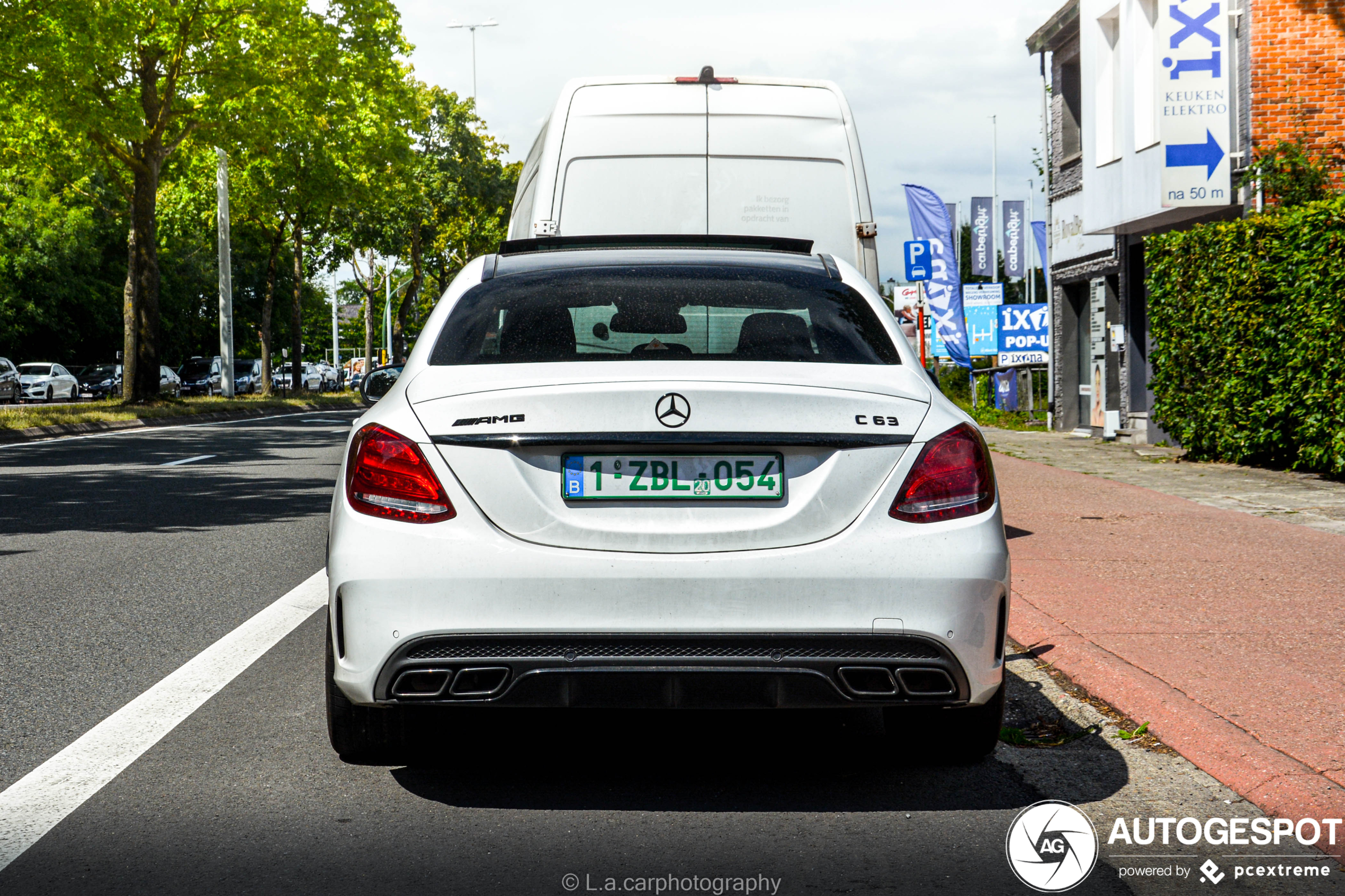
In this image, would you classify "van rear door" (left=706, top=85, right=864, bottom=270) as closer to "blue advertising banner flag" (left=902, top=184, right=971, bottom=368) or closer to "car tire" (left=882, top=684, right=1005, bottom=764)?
"car tire" (left=882, top=684, right=1005, bottom=764)

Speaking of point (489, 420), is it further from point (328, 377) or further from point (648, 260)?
point (328, 377)

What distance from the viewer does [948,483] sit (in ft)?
12.6

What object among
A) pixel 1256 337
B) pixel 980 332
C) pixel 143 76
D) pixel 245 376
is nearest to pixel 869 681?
pixel 1256 337

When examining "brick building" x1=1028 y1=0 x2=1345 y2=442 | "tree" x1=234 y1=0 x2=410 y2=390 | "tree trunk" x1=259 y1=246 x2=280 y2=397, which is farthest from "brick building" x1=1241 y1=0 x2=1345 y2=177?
"tree trunk" x1=259 y1=246 x2=280 y2=397

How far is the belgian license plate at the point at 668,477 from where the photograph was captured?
3764 millimetres

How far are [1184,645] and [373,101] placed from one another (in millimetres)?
32042

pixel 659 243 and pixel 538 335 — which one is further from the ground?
pixel 659 243

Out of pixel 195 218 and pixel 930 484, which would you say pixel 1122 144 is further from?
pixel 195 218

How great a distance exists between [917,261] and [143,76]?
1870 cm

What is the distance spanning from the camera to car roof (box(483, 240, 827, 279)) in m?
4.73

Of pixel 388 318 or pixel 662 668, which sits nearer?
pixel 662 668

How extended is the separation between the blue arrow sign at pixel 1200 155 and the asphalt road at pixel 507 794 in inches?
522

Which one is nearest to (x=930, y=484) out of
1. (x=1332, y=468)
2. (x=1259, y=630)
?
(x=1259, y=630)

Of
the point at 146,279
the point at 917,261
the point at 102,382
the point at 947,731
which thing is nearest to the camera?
the point at 947,731
